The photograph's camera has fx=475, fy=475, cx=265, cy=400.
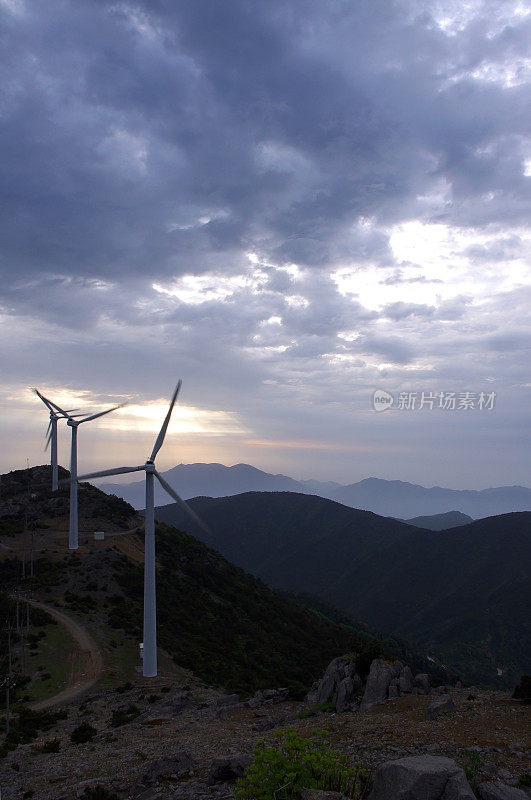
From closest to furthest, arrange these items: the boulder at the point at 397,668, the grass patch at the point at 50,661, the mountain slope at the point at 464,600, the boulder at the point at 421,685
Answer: the boulder at the point at 421,685, the boulder at the point at 397,668, the grass patch at the point at 50,661, the mountain slope at the point at 464,600

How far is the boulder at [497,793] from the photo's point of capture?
41.2 ft

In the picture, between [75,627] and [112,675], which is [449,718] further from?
[75,627]

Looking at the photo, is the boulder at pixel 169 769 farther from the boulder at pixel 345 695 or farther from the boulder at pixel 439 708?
the boulder at pixel 345 695

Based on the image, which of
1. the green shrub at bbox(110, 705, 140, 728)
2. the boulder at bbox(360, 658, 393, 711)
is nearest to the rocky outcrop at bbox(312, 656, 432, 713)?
the boulder at bbox(360, 658, 393, 711)

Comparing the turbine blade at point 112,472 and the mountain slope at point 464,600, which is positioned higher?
the turbine blade at point 112,472

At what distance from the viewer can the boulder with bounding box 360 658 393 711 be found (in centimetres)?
2914

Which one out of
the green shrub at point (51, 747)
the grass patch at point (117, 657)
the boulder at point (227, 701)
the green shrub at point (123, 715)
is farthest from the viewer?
the grass patch at point (117, 657)

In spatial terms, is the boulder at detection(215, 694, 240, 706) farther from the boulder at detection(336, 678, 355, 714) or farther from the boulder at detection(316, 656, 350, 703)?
the boulder at detection(336, 678, 355, 714)

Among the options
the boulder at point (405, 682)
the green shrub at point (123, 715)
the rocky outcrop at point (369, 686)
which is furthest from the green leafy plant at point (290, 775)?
the green shrub at point (123, 715)

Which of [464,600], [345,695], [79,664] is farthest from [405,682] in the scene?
[464,600]

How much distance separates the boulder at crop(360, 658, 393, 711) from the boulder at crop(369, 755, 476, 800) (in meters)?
18.3

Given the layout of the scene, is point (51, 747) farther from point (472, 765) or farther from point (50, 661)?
point (472, 765)

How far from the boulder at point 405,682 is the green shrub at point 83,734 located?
789 inches

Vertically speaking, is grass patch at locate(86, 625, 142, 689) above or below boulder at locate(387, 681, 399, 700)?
below
